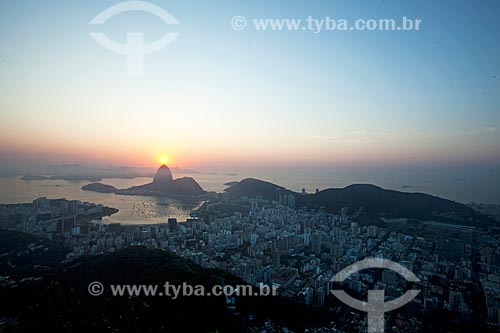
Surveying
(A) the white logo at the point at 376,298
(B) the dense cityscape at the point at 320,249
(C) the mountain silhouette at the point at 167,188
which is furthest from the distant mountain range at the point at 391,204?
(C) the mountain silhouette at the point at 167,188

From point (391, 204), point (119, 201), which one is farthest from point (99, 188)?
point (391, 204)

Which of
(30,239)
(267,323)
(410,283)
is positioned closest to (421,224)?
(410,283)

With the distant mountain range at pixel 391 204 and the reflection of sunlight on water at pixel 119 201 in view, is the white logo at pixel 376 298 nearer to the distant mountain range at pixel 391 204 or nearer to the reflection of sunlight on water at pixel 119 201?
the distant mountain range at pixel 391 204

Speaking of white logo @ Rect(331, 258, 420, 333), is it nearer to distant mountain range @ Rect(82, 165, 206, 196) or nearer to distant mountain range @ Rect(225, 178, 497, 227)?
distant mountain range @ Rect(225, 178, 497, 227)

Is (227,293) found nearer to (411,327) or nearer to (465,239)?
(411,327)

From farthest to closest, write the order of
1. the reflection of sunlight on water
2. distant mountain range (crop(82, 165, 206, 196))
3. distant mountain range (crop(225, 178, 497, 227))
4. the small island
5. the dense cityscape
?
distant mountain range (crop(82, 165, 206, 196)) → the small island → the reflection of sunlight on water → distant mountain range (crop(225, 178, 497, 227)) → the dense cityscape

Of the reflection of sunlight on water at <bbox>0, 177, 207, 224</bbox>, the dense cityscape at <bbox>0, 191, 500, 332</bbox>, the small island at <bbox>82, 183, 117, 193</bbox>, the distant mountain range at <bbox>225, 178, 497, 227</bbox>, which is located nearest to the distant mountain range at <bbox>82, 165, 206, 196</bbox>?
the small island at <bbox>82, 183, 117, 193</bbox>
